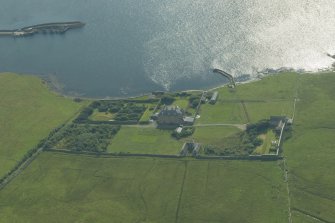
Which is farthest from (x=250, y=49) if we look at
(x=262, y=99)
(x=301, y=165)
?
(x=301, y=165)

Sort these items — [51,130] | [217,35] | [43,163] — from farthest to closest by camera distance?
1. [217,35]
2. [51,130]
3. [43,163]

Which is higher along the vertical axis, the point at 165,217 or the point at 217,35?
the point at 217,35

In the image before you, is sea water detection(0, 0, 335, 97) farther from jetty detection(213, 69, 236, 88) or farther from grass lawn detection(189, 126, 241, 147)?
grass lawn detection(189, 126, 241, 147)

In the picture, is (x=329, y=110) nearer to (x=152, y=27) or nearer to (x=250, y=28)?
(x=250, y=28)

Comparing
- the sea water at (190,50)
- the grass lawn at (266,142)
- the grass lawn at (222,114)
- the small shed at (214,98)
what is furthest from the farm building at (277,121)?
the sea water at (190,50)

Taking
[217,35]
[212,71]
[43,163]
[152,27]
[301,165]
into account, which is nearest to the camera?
[301,165]

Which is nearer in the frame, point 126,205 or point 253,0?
point 126,205

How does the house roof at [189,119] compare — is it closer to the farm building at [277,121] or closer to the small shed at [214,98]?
the small shed at [214,98]

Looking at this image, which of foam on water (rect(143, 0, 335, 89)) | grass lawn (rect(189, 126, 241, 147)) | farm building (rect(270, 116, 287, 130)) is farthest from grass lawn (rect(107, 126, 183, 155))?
foam on water (rect(143, 0, 335, 89))
